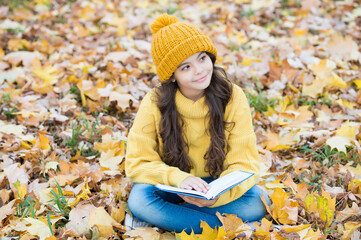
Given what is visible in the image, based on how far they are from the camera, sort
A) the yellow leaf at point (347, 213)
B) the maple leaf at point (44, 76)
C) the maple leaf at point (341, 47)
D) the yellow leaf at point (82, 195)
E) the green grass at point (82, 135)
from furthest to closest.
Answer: the maple leaf at point (341, 47)
the maple leaf at point (44, 76)
the green grass at point (82, 135)
the yellow leaf at point (82, 195)
the yellow leaf at point (347, 213)

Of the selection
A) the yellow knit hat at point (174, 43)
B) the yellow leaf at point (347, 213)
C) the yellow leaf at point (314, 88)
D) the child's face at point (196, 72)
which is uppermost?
the yellow knit hat at point (174, 43)

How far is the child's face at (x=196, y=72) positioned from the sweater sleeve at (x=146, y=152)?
270mm

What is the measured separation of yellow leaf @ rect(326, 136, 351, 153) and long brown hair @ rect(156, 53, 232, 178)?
0.76m

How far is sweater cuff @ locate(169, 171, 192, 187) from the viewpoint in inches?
79.0

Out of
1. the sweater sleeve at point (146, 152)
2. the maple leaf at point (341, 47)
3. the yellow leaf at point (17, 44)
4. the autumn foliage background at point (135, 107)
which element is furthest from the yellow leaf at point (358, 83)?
the yellow leaf at point (17, 44)

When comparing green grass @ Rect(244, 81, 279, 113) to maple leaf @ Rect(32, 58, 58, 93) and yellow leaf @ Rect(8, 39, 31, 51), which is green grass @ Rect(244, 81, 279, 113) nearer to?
maple leaf @ Rect(32, 58, 58, 93)

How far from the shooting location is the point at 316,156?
2527 mm

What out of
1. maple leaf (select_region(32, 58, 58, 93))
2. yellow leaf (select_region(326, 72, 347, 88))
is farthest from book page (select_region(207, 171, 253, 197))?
maple leaf (select_region(32, 58, 58, 93))

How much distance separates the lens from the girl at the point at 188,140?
2.03 m

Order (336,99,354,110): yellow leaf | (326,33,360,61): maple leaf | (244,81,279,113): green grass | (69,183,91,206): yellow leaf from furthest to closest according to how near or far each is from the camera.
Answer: (326,33,360,61): maple leaf, (244,81,279,113): green grass, (336,99,354,110): yellow leaf, (69,183,91,206): yellow leaf

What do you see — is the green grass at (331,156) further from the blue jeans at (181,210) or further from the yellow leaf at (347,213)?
the blue jeans at (181,210)

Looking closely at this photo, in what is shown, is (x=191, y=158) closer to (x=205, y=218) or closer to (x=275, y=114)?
(x=205, y=218)

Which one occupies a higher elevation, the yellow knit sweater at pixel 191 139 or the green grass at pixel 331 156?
the yellow knit sweater at pixel 191 139

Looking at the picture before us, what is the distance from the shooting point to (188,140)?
2.21 metres
